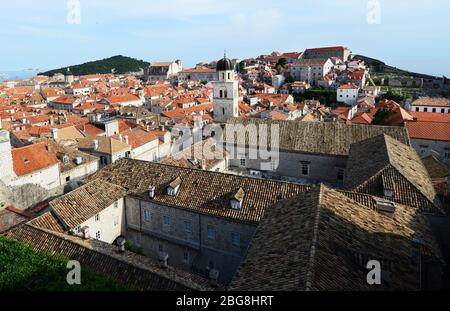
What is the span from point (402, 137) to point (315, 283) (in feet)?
84.9

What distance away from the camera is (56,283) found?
46.8ft

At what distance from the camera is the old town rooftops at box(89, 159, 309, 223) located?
22388mm

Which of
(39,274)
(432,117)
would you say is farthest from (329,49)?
(39,274)

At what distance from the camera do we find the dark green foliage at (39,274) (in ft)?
46.3

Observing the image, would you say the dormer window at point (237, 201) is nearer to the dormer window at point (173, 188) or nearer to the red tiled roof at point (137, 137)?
the dormer window at point (173, 188)

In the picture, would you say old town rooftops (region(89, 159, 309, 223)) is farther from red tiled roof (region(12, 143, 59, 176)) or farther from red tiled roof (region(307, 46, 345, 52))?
red tiled roof (region(307, 46, 345, 52))

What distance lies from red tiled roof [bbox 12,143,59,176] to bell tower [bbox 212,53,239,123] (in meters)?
21.9

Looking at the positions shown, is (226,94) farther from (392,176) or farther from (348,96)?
(348,96)

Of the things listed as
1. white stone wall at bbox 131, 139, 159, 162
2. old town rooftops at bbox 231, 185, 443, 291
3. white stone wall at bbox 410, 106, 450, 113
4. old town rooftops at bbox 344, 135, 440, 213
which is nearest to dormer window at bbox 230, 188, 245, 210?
old town rooftops at bbox 231, 185, 443, 291

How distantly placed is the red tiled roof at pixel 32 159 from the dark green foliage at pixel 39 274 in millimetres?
17391

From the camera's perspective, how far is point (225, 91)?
4762cm

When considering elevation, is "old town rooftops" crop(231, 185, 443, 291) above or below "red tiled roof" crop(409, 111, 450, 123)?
below

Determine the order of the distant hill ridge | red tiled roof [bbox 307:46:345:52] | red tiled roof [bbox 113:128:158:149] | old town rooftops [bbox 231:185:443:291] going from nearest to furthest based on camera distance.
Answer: old town rooftops [bbox 231:185:443:291]
red tiled roof [bbox 113:128:158:149]
the distant hill ridge
red tiled roof [bbox 307:46:345:52]
